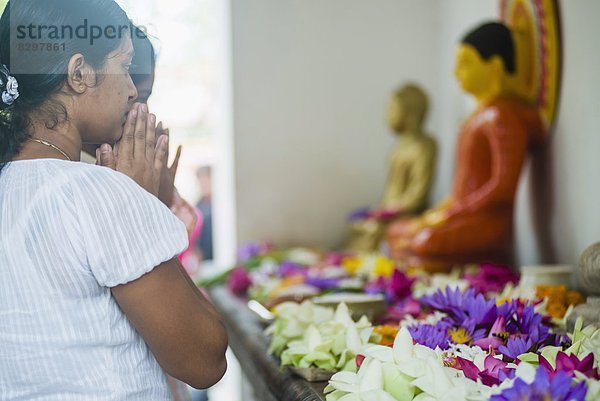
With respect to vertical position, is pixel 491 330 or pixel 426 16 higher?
pixel 426 16

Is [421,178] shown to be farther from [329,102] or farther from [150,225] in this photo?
[150,225]

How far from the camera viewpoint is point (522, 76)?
10.8ft

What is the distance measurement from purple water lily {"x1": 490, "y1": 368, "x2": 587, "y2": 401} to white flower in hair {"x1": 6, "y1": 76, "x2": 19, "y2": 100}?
3.24 ft

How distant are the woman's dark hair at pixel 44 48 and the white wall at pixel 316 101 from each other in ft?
11.1

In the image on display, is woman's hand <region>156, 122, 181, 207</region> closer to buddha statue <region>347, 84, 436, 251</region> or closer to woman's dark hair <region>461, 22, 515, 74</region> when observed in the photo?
woman's dark hair <region>461, 22, 515, 74</region>

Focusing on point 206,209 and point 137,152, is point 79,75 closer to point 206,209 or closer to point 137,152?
point 137,152

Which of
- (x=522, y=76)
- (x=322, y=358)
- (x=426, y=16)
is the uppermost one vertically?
(x=426, y=16)

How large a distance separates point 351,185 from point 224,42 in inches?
49.9

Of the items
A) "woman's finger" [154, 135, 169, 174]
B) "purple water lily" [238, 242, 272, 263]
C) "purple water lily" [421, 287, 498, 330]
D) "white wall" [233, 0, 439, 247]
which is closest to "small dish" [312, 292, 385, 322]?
"purple water lily" [421, 287, 498, 330]

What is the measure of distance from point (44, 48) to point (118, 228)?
0.37m

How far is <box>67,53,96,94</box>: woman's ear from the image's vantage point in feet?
4.42

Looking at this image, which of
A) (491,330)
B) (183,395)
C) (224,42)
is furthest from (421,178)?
(491,330)

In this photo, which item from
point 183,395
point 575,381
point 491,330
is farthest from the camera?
point 183,395

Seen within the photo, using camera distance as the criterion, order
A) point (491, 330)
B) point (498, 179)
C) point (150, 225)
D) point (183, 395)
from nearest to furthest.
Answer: point (150, 225)
point (491, 330)
point (183, 395)
point (498, 179)
